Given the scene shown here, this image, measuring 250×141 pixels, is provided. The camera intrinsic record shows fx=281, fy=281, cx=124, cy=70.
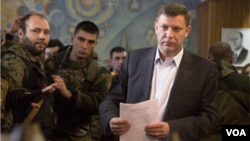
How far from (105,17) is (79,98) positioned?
4730 millimetres

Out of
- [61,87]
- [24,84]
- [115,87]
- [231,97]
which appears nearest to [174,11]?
[115,87]

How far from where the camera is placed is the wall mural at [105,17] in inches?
264

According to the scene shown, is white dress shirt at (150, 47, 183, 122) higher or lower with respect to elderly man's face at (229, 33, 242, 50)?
lower

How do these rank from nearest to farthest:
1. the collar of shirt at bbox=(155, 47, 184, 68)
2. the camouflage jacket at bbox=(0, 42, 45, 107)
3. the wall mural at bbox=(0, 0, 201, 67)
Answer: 1. the collar of shirt at bbox=(155, 47, 184, 68)
2. the camouflage jacket at bbox=(0, 42, 45, 107)
3. the wall mural at bbox=(0, 0, 201, 67)

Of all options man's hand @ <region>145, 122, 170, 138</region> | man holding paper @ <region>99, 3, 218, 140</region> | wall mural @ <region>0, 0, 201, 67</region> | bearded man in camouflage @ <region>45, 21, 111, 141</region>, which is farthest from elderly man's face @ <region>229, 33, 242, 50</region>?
man's hand @ <region>145, 122, 170, 138</region>

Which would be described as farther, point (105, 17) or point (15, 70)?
point (105, 17)

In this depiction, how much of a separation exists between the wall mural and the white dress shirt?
504cm

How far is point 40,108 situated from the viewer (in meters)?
2.21

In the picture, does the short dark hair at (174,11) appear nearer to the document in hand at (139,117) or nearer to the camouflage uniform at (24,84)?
the document in hand at (139,117)

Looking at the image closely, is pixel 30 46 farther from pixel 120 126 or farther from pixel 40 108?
pixel 120 126

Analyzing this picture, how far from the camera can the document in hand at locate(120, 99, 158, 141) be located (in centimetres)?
166

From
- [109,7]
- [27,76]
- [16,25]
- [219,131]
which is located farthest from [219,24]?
[27,76]

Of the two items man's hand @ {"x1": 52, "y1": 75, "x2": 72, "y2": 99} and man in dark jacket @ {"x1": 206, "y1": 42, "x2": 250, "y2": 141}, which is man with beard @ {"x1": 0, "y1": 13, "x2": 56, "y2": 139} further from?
man in dark jacket @ {"x1": 206, "y1": 42, "x2": 250, "y2": 141}

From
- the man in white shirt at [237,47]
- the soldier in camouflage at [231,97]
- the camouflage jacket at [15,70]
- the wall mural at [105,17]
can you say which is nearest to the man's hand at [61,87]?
the camouflage jacket at [15,70]
